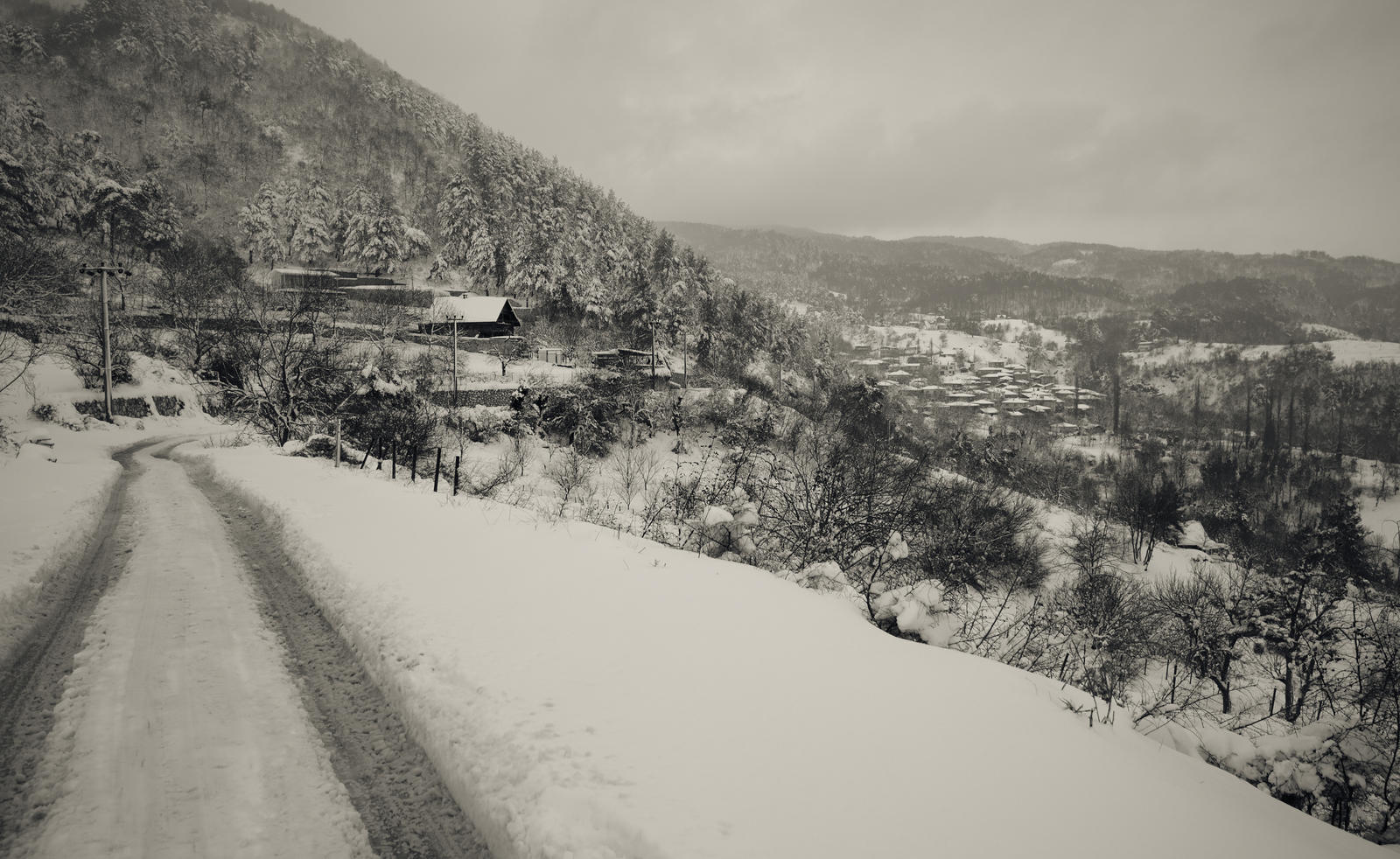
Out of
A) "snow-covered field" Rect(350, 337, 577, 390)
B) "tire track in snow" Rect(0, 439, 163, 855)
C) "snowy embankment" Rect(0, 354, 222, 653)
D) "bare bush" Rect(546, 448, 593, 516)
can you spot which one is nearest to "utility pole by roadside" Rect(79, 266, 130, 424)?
"snowy embankment" Rect(0, 354, 222, 653)

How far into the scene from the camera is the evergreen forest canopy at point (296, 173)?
2046 inches

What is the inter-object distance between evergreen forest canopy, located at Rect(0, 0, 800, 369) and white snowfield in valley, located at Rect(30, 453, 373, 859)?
4744 centimetres

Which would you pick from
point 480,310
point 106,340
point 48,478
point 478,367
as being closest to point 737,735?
point 48,478

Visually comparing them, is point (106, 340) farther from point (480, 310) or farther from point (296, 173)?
point (296, 173)

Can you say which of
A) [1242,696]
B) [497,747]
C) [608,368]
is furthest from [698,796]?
[608,368]

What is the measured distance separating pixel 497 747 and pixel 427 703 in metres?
0.96

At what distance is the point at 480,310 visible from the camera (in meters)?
50.3

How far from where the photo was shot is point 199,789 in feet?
11.1

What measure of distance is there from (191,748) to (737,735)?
3855mm

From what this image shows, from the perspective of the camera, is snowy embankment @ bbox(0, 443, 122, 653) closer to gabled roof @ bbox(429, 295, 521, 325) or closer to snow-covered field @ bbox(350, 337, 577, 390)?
snow-covered field @ bbox(350, 337, 577, 390)

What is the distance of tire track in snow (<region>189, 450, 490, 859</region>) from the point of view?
11.0ft

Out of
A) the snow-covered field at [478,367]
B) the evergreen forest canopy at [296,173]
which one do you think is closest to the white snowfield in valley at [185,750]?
the snow-covered field at [478,367]

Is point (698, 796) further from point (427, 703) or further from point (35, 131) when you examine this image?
point (35, 131)

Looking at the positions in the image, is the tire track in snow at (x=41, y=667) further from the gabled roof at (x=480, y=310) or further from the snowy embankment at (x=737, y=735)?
the gabled roof at (x=480, y=310)
